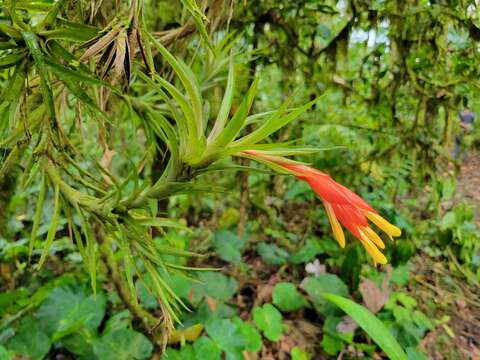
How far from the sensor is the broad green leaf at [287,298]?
1.46 meters

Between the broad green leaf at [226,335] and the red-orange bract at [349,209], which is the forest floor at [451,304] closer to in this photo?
the broad green leaf at [226,335]

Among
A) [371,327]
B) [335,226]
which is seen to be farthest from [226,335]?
[335,226]

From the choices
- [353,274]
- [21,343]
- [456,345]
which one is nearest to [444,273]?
[456,345]

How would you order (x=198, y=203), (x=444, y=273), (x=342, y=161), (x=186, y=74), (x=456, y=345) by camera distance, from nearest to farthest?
(x=186, y=74)
(x=456, y=345)
(x=342, y=161)
(x=444, y=273)
(x=198, y=203)

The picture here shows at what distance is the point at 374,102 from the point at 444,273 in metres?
0.94

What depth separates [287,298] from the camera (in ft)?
4.83

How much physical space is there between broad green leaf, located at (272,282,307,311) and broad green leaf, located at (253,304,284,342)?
10 cm

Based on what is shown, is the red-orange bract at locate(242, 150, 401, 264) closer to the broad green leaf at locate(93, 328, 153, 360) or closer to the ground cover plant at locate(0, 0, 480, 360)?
the ground cover plant at locate(0, 0, 480, 360)

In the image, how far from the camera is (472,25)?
3.70ft

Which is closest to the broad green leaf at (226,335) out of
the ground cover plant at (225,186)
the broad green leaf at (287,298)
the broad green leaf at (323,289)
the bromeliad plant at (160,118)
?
the ground cover plant at (225,186)

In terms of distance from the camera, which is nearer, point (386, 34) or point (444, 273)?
point (386, 34)

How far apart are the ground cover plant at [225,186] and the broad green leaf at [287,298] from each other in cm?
1

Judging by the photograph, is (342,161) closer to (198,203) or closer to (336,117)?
(336,117)

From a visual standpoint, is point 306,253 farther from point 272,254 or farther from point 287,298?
point 287,298
